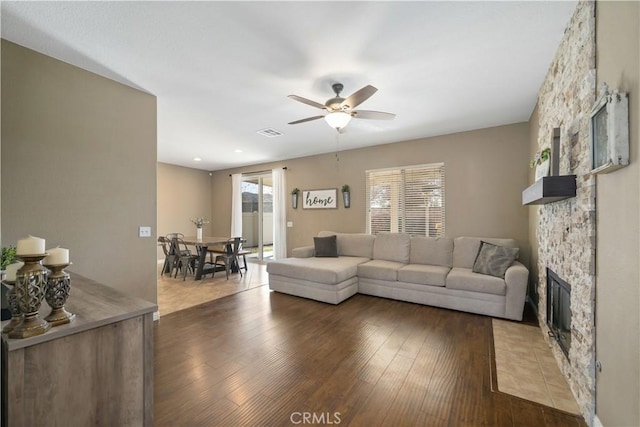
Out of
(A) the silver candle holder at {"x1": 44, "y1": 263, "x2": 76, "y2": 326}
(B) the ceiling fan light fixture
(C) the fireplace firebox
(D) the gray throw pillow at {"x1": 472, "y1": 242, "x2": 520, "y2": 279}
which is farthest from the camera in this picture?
(D) the gray throw pillow at {"x1": 472, "y1": 242, "x2": 520, "y2": 279}

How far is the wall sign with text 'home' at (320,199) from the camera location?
6047 mm

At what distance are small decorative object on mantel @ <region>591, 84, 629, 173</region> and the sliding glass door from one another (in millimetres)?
6528

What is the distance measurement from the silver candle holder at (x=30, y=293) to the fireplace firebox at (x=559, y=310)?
3.21m

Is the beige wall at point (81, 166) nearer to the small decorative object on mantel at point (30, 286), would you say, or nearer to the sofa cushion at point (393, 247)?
the small decorative object on mantel at point (30, 286)

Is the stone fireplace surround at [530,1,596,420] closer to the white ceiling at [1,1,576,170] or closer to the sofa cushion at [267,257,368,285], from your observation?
the white ceiling at [1,1,576,170]

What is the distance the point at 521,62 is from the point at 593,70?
40.7 inches

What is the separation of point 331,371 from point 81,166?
3.12 metres

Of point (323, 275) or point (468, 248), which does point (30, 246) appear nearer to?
point (323, 275)

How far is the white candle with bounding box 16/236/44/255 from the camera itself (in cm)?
101

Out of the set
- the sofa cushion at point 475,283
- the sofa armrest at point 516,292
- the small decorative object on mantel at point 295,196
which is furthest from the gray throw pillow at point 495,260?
the small decorative object on mantel at point 295,196

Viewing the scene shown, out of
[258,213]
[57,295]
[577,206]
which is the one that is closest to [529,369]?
[577,206]

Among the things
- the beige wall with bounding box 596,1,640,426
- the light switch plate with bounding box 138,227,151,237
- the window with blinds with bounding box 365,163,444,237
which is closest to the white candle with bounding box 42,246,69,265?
the light switch plate with bounding box 138,227,151,237

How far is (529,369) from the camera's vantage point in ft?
7.44

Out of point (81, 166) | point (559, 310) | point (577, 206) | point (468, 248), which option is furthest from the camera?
point (468, 248)
